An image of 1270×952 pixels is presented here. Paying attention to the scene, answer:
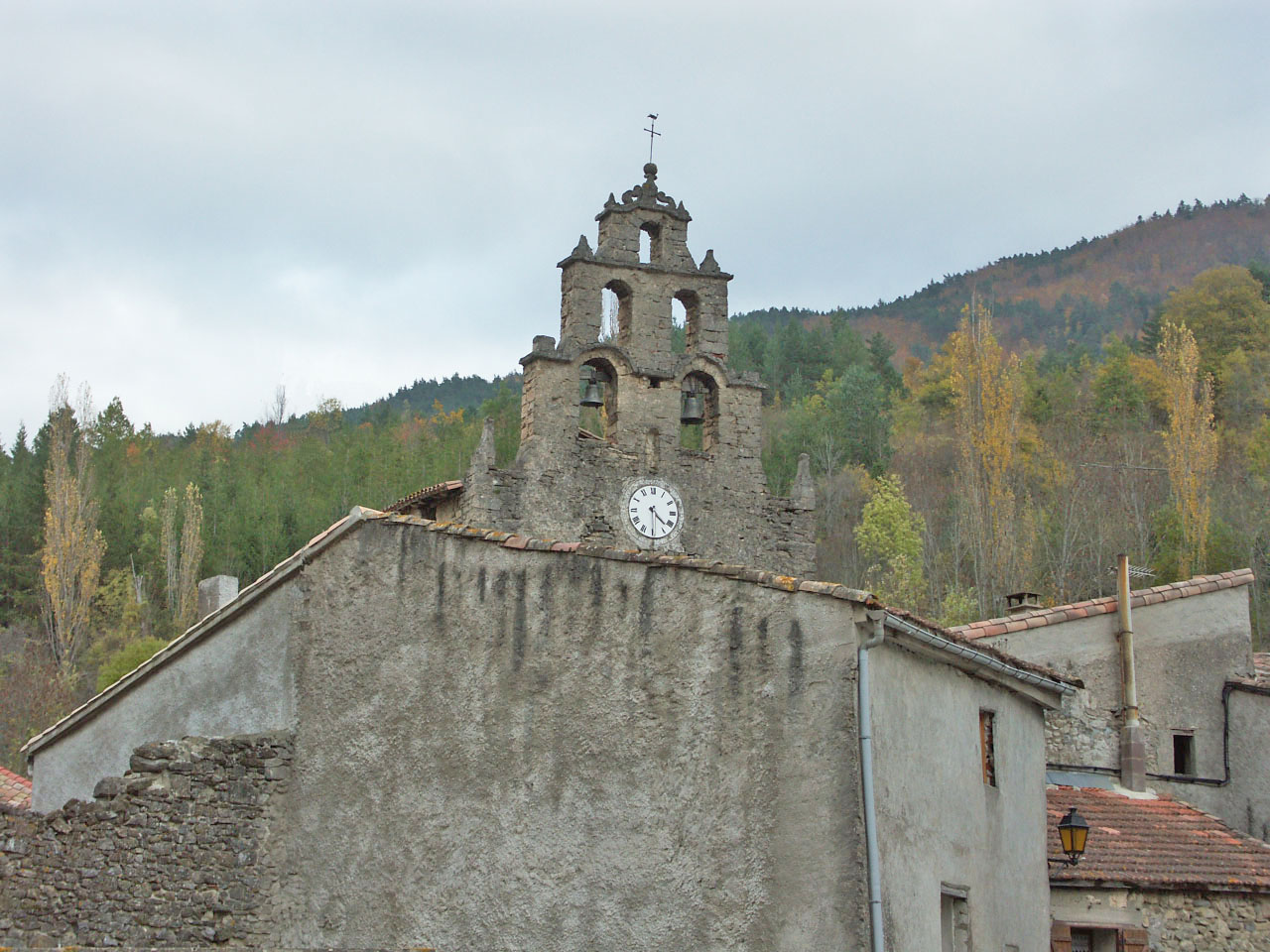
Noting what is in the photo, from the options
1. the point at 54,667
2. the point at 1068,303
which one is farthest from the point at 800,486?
the point at 1068,303

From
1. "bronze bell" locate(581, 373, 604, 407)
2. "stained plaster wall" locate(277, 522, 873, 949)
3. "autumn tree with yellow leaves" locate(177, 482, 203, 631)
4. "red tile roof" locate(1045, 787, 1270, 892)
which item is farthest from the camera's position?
"autumn tree with yellow leaves" locate(177, 482, 203, 631)

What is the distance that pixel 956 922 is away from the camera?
12297 millimetres

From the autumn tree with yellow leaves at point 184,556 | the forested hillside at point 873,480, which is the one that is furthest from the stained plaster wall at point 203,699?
the autumn tree with yellow leaves at point 184,556

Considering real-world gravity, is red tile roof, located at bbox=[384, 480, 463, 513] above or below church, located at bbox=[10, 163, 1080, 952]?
above

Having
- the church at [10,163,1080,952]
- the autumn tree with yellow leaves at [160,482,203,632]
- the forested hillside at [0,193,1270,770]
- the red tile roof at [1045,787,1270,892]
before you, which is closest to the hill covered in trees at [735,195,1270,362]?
the forested hillside at [0,193,1270,770]

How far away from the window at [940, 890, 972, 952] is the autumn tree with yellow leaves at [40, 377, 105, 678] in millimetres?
36276

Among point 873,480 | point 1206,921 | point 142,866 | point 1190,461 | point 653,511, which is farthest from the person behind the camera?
point 873,480

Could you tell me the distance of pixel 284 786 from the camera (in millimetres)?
12070

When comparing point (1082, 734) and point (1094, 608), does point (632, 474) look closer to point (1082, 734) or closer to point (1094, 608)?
point (1094, 608)

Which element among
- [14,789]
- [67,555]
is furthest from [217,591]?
[14,789]

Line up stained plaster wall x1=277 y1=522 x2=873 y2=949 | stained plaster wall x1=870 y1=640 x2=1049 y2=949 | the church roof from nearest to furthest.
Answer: stained plaster wall x1=277 y1=522 x2=873 y2=949, stained plaster wall x1=870 y1=640 x2=1049 y2=949, the church roof

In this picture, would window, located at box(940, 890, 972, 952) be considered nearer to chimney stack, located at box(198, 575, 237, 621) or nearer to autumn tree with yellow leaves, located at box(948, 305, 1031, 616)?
chimney stack, located at box(198, 575, 237, 621)

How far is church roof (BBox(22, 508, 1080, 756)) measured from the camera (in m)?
11.4

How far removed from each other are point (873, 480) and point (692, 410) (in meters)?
33.3
